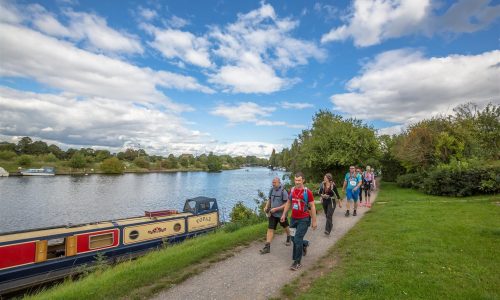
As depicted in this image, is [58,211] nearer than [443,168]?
No

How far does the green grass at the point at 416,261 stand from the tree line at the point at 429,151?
8698 millimetres

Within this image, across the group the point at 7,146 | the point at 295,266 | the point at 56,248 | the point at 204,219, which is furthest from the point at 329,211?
the point at 7,146

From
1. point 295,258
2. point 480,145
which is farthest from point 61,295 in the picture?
point 480,145

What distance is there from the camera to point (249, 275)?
622 cm

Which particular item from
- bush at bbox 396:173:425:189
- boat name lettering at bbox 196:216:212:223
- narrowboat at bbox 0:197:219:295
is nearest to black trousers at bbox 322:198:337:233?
narrowboat at bbox 0:197:219:295

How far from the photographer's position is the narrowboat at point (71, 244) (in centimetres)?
994

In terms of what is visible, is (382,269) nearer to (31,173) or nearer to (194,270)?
(194,270)

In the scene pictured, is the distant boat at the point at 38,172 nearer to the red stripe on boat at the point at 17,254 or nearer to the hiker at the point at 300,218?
the red stripe on boat at the point at 17,254

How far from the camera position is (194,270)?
6.62m

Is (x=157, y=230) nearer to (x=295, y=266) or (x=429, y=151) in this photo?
(x=295, y=266)

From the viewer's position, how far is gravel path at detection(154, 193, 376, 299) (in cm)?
543

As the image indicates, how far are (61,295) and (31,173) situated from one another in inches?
3482

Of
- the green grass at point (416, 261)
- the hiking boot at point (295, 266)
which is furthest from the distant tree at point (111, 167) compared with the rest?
the hiking boot at point (295, 266)

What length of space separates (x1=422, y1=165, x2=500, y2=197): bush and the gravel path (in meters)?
14.1
